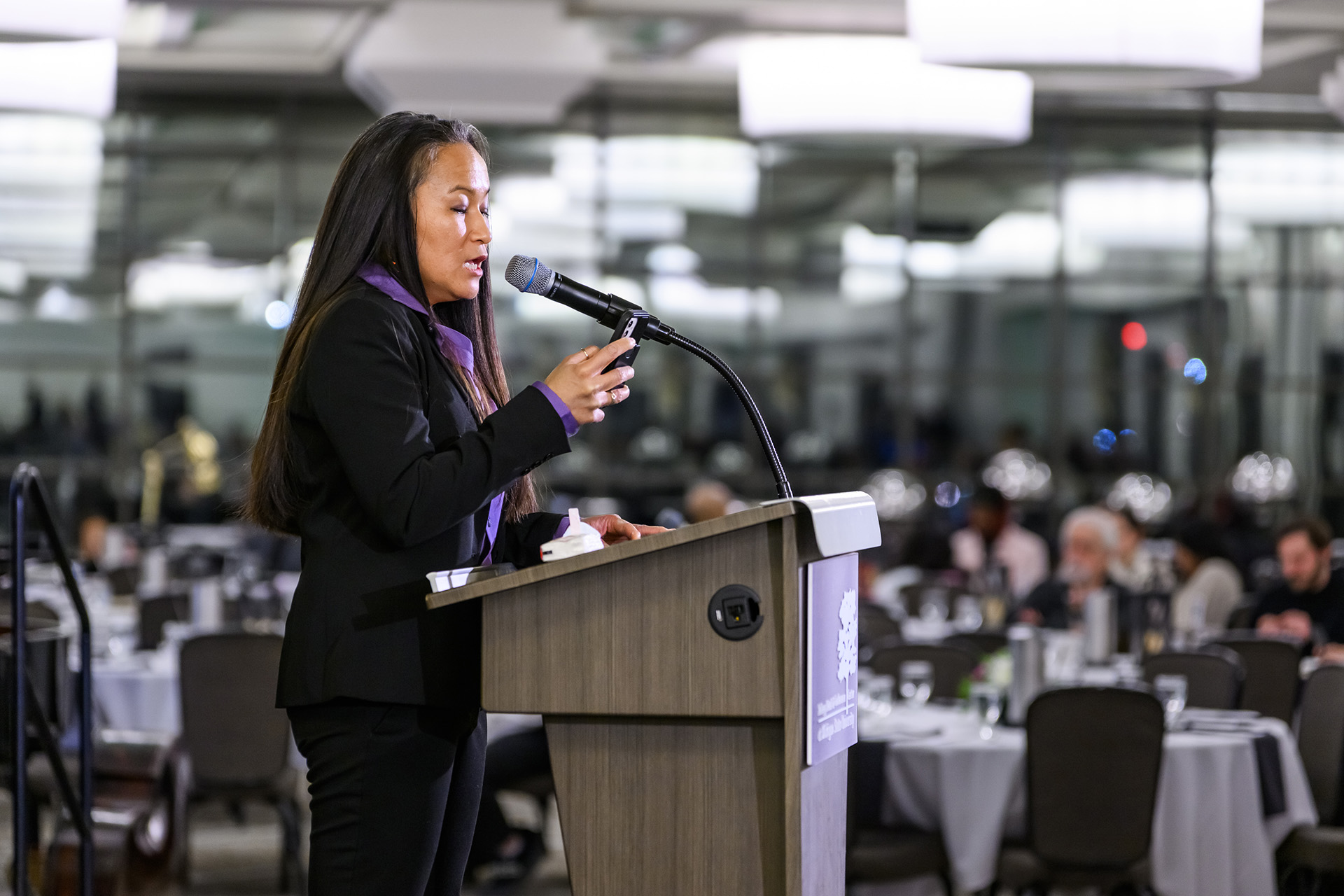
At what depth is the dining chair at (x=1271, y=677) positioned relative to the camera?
607cm

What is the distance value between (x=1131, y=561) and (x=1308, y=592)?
186 centimetres

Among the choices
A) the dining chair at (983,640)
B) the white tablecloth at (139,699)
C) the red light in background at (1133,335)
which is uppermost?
the red light in background at (1133,335)

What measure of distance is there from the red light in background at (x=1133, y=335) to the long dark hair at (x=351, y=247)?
43.8ft

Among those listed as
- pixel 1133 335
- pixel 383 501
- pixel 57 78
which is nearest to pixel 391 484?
pixel 383 501

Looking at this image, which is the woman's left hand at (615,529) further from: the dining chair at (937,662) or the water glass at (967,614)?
the water glass at (967,614)

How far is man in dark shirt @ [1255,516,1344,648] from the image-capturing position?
7199mm

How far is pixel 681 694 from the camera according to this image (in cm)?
193

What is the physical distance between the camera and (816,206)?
47.8ft

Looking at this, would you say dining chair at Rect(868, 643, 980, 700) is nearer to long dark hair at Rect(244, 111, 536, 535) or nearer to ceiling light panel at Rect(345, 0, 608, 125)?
long dark hair at Rect(244, 111, 536, 535)

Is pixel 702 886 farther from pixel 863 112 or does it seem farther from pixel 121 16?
pixel 863 112

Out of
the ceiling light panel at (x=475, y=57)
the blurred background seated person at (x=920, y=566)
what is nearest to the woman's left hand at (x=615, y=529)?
the blurred background seated person at (x=920, y=566)

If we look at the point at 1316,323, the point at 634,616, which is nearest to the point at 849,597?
the point at 634,616

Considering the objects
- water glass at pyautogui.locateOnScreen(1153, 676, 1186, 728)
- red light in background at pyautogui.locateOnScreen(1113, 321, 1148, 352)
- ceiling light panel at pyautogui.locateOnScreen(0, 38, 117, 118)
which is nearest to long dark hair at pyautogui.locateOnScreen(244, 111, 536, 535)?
water glass at pyautogui.locateOnScreen(1153, 676, 1186, 728)

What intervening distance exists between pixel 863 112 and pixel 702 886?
792cm
